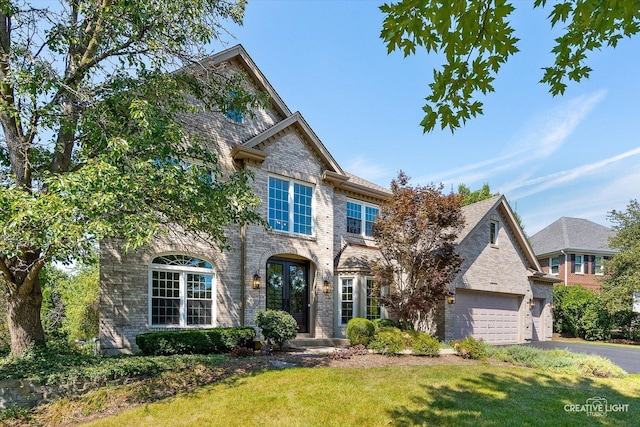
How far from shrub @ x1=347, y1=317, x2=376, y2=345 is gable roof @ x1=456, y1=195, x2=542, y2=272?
20.8 ft

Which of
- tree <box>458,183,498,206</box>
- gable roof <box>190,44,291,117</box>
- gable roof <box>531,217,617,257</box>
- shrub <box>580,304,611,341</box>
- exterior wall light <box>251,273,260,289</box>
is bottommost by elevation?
shrub <box>580,304,611,341</box>

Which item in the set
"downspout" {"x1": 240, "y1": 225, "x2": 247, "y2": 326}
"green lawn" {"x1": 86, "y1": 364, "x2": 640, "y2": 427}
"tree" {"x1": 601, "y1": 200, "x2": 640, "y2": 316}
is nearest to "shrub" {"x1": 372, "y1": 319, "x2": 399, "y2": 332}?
"downspout" {"x1": 240, "y1": 225, "x2": 247, "y2": 326}

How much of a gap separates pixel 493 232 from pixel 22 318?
61.2ft

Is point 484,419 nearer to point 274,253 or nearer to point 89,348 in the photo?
point 274,253

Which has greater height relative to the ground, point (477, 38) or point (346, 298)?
point (477, 38)

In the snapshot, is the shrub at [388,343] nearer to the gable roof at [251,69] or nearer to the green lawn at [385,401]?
the green lawn at [385,401]

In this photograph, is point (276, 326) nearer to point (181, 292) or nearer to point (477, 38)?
point (181, 292)

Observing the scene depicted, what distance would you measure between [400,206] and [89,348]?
10731mm

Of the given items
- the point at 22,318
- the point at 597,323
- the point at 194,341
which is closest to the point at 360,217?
the point at 194,341

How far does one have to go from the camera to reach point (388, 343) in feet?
39.7

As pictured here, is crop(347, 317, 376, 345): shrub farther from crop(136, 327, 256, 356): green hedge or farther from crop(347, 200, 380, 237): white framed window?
crop(347, 200, 380, 237): white framed window

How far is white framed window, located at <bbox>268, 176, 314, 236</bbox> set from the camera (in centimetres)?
1452

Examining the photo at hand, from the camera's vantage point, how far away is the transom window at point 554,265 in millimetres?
31484

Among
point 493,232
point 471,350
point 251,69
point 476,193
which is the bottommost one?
point 471,350
